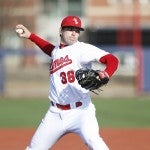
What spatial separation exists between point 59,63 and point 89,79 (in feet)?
1.89

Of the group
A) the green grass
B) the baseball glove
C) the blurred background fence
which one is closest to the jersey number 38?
the baseball glove

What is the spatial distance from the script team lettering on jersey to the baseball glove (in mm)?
342

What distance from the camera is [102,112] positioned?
15141 mm

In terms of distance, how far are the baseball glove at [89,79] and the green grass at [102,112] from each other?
675cm

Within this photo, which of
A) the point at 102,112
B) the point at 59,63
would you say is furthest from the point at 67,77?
the point at 102,112

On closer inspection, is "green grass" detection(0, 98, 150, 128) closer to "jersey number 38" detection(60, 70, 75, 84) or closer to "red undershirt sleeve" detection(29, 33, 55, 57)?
"red undershirt sleeve" detection(29, 33, 55, 57)

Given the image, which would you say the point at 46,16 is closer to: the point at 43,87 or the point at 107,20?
the point at 107,20

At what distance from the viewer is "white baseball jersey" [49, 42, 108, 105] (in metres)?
6.64

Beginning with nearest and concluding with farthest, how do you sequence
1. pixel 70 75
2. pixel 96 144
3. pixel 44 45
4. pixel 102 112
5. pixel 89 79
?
pixel 89 79 < pixel 96 144 < pixel 70 75 < pixel 44 45 < pixel 102 112

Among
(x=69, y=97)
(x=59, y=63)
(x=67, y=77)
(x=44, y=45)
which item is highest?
(x=44, y=45)

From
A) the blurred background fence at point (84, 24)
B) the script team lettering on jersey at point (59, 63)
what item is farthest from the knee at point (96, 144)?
the blurred background fence at point (84, 24)

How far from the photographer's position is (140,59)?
67.8ft

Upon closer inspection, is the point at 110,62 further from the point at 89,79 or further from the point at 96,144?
the point at 96,144

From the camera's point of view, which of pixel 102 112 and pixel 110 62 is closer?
pixel 110 62
